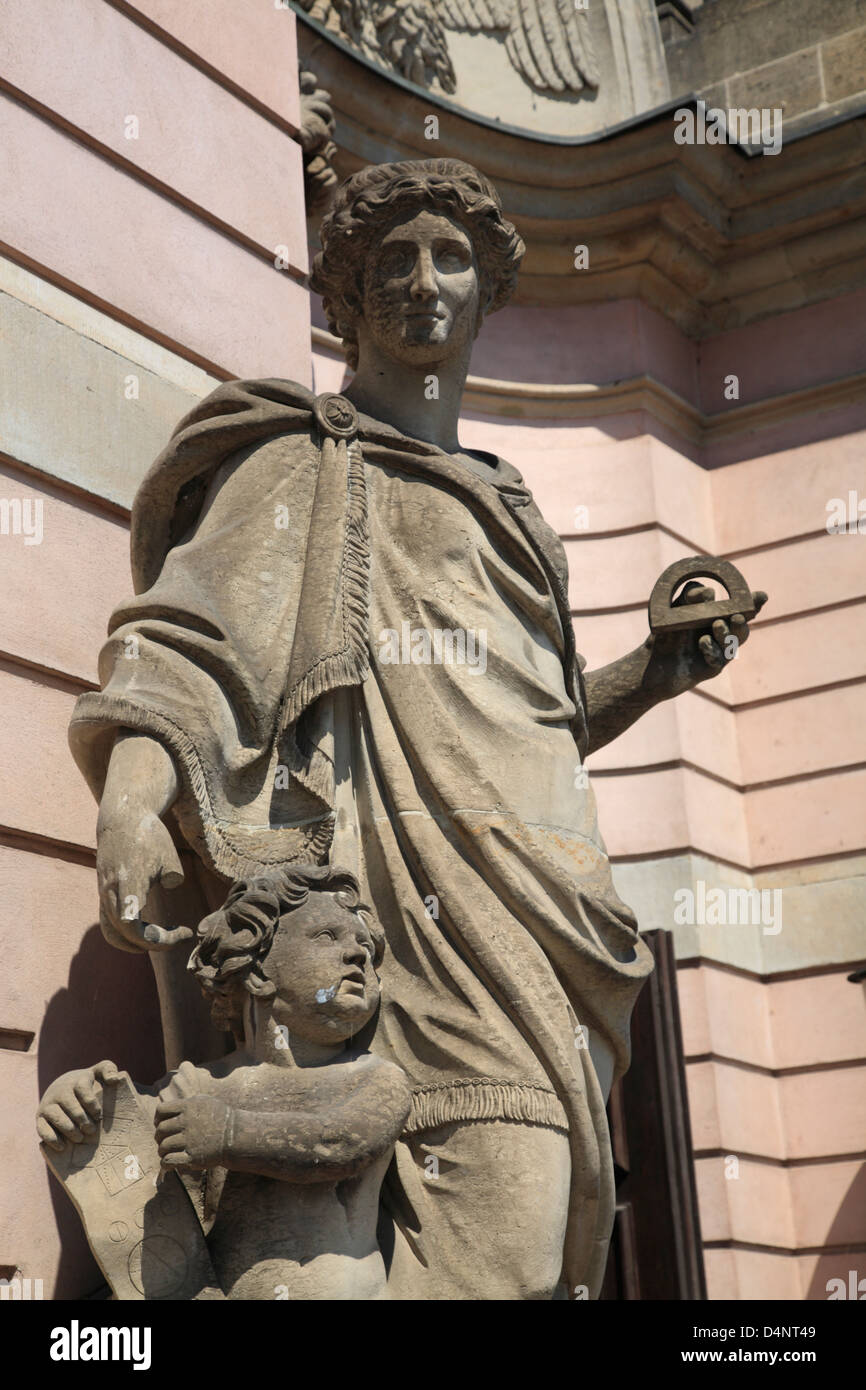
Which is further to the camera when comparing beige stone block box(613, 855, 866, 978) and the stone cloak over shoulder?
beige stone block box(613, 855, 866, 978)

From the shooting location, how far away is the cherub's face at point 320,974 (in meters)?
2.92

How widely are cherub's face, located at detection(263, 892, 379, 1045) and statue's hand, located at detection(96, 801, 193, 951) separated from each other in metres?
0.17

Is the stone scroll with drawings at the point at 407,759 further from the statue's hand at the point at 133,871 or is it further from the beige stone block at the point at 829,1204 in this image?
the beige stone block at the point at 829,1204

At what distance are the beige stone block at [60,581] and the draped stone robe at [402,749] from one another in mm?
537

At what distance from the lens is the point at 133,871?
9.67 ft

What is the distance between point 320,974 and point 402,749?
56cm

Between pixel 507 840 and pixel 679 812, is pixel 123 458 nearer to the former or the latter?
pixel 507 840

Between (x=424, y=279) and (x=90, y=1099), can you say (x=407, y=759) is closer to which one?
(x=90, y=1099)

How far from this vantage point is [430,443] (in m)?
3.84

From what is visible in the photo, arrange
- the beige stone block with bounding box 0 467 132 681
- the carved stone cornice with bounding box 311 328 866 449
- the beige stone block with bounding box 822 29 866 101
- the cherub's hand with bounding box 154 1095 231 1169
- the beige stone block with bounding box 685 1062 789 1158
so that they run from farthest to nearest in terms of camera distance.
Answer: the beige stone block with bounding box 822 29 866 101 → the carved stone cornice with bounding box 311 328 866 449 → the beige stone block with bounding box 685 1062 789 1158 → the beige stone block with bounding box 0 467 132 681 → the cherub's hand with bounding box 154 1095 231 1169

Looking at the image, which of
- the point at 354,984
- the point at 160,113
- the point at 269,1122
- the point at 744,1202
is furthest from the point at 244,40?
the point at 744,1202

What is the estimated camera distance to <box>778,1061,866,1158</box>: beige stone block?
Answer: 713 cm

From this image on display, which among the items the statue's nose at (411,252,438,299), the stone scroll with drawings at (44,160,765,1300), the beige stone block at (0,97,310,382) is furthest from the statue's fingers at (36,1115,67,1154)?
the beige stone block at (0,97,310,382)

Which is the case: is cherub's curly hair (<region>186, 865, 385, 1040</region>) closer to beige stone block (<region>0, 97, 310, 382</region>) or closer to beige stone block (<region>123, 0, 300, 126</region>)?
beige stone block (<region>0, 97, 310, 382</region>)
